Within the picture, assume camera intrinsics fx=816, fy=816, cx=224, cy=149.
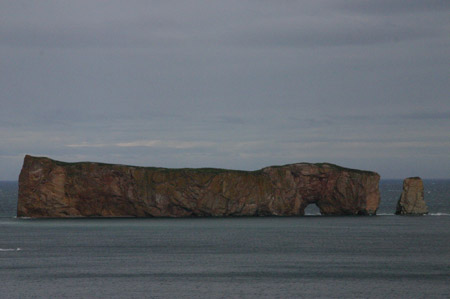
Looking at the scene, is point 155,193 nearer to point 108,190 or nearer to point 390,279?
point 108,190

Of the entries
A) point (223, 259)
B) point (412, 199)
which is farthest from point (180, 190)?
point (223, 259)

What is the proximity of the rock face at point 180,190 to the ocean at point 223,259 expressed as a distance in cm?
609

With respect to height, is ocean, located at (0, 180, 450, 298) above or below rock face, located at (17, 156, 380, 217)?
below

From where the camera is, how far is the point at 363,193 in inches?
6491

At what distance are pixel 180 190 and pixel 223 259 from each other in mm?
64105

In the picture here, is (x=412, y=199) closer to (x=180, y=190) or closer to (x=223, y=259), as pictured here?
Result: (x=180, y=190)

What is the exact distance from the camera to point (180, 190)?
157 m

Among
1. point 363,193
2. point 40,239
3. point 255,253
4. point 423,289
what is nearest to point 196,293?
point 423,289

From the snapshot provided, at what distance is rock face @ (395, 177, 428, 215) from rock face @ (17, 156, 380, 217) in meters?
6.90

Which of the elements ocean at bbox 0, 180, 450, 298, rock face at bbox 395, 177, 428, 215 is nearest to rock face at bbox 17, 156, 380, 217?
ocean at bbox 0, 180, 450, 298

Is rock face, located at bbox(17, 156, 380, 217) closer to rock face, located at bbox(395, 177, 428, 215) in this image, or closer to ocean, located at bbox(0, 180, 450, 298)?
ocean, located at bbox(0, 180, 450, 298)

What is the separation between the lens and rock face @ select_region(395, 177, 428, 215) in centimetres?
16412

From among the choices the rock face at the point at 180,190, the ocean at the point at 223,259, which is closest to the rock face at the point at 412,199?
the rock face at the point at 180,190

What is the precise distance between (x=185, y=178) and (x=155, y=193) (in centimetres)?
651
